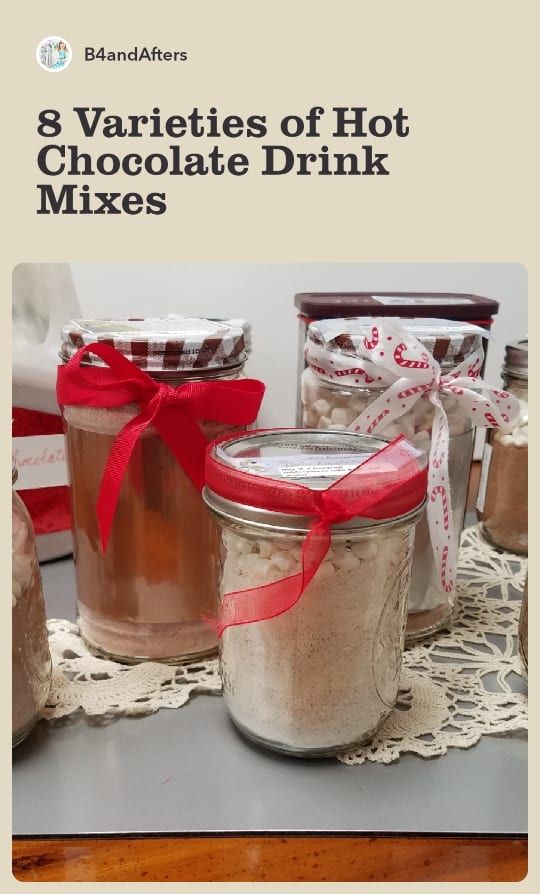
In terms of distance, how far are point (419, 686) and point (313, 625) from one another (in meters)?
0.16

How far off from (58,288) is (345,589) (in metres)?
0.44

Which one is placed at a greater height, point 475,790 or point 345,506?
point 345,506

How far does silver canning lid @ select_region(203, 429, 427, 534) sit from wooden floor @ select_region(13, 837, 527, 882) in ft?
0.61

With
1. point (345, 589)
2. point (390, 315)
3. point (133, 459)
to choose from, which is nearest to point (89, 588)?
point (133, 459)

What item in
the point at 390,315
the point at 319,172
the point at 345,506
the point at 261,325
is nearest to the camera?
the point at 345,506

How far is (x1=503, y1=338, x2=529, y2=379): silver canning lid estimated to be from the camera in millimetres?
740

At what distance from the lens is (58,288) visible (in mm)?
714

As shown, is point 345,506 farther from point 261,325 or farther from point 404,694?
point 261,325

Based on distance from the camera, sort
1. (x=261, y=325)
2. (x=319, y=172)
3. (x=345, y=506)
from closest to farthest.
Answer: (x=345, y=506) → (x=319, y=172) → (x=261, y=325)

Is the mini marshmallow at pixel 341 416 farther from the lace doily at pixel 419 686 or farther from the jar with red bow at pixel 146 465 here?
the lace doily at pixel 419 686

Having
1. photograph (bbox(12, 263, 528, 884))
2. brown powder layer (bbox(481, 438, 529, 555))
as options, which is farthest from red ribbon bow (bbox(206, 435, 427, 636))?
brown powder layer (bbox(481, 438, 529, 555))

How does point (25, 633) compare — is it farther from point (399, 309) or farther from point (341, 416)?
point (399, 309)

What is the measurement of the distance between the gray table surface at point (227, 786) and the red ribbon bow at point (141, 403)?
0.15 m

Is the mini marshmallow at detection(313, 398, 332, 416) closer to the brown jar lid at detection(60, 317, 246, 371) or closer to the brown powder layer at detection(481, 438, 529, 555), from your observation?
the brown jar lid at detection(60, 317, 246, 371)
